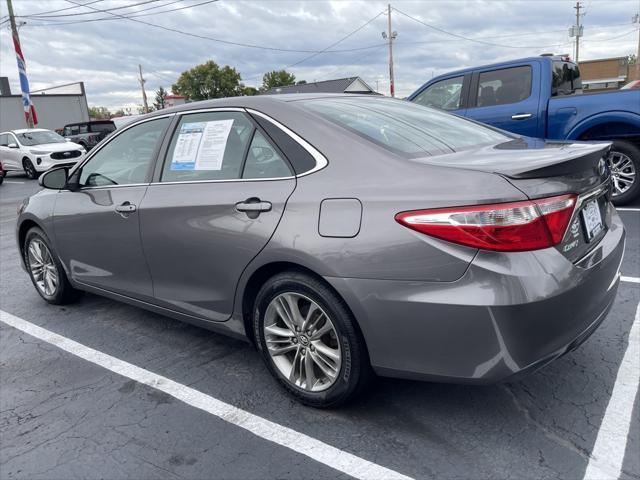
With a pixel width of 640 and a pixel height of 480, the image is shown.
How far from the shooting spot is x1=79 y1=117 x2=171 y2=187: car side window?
3.50 meters

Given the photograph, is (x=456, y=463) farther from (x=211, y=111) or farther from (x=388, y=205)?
(x=211, y=111)

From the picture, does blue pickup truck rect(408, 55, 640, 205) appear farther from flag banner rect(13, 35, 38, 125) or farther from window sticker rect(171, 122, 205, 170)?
flag banner rect(13, 35, 38, 125)

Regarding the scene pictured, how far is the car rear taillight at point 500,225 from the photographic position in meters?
2.09

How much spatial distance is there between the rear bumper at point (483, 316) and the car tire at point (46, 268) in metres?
2.95

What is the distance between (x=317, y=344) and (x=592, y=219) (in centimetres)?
141

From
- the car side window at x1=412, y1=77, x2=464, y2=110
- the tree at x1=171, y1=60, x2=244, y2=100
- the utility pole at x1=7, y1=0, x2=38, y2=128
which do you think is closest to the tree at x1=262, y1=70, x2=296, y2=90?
the tree at x1=171, y1=60, x2=244, y2=100

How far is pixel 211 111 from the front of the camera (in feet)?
10.5

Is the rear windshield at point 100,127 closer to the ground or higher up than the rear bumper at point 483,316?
higher up

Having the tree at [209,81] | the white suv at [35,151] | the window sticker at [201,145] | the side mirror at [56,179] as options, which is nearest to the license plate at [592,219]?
the window sticker at [201,145]

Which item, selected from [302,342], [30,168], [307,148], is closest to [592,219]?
[307,148]

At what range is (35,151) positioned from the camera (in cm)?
1731

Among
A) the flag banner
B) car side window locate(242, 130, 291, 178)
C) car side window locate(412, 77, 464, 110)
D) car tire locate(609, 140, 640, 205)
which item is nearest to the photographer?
car side window locate(242, 130, 291, 178)

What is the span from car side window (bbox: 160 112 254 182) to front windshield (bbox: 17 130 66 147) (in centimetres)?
1691

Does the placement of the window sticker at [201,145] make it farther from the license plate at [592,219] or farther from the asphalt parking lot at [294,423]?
the license plate at [592,219]
